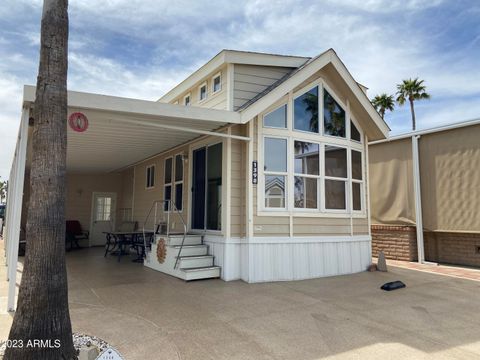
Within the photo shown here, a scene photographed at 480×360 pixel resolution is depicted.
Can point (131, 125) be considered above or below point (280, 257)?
above

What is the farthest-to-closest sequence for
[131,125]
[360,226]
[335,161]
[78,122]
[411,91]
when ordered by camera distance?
[411,91] < [360,226] < [335,161] < [131,125] < [78,122]

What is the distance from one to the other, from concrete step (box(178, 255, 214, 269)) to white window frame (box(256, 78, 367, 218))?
1461 millimetres

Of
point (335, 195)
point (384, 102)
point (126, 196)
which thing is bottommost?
point (335, 195)

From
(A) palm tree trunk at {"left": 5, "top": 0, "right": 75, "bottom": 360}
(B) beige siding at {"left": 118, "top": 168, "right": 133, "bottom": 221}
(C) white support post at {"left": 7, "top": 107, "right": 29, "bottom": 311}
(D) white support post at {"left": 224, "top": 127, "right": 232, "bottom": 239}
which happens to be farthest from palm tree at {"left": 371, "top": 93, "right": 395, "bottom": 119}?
(A) palm tree trunk at {"left": 5, "top": 0, "right": 75, "bottom": 360}

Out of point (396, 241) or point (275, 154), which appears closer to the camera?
point (275, 154)

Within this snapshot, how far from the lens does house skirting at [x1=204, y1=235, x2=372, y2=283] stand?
6781mm

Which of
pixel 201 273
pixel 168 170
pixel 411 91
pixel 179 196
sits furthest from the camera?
pixel 411 91

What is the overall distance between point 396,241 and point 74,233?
1093 cm

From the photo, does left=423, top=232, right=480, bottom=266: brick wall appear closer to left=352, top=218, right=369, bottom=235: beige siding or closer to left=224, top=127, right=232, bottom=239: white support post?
left=352, top=218, right=369, bottom=235: beige siding

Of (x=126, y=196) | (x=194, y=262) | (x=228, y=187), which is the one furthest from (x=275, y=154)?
(x=126, y=196)


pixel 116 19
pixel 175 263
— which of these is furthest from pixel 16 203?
pixel 116 19

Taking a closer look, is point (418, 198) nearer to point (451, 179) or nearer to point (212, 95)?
point (451, 179)

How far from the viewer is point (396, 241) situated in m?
10.4

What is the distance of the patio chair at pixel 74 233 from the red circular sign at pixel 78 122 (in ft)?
27.3
